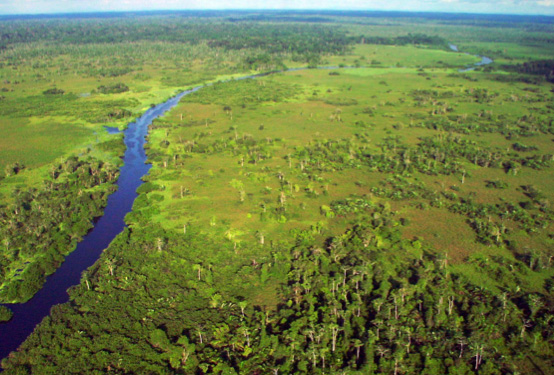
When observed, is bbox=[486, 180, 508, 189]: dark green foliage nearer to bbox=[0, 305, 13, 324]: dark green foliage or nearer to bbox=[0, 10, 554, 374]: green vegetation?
bbox=[0, 10, 554, 374]: green vegetation

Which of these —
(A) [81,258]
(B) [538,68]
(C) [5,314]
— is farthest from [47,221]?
(B) [538,68]

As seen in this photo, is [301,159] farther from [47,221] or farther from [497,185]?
[47,221]

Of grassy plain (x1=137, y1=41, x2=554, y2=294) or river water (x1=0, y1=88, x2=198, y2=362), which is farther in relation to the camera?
grassy plain (x1=137, y1=41, x2=554, y2=294)

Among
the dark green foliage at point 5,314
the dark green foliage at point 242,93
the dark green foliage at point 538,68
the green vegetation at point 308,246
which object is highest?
the dark green foliage at point 538,68

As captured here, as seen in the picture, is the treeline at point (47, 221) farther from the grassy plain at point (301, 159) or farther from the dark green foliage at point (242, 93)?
A: the dark green foliage at point (242, 93)

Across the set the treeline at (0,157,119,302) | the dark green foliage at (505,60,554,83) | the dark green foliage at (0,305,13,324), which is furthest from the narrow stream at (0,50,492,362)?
the dark green foliage at (505,60,554,83)

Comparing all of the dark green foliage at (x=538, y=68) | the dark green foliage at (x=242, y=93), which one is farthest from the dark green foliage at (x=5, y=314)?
the dark green foliage at (x=538, y=68)

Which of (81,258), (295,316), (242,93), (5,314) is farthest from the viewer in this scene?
(242,93)
